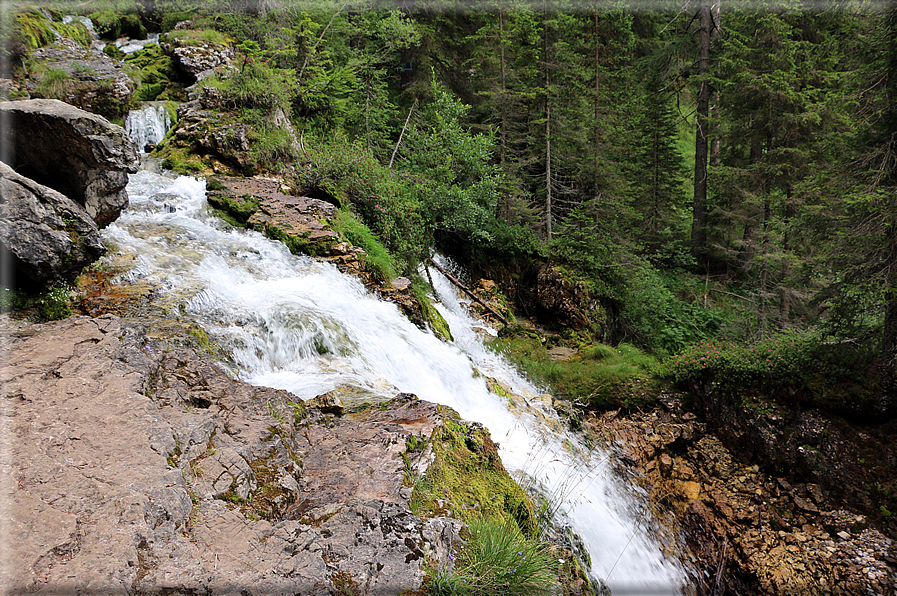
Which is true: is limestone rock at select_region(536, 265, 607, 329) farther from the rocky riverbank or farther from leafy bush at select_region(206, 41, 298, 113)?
leafy bush at select_region(206, 41, 298, 113)

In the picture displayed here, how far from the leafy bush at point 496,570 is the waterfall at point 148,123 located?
1409cm

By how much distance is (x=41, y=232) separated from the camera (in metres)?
4.54

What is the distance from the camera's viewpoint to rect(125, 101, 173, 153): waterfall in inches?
475

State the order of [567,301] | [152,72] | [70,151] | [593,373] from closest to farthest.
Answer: [70,151] < [593,373] < [567,301] < [152,72]

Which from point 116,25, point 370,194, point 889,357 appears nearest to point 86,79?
point 370,194

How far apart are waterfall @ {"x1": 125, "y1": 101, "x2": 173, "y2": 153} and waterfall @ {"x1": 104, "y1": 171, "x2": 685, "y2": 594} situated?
4010 mm

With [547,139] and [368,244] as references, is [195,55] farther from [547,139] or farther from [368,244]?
[547,139]

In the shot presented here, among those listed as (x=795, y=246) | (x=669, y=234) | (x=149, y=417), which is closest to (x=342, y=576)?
(x=149, y=417)

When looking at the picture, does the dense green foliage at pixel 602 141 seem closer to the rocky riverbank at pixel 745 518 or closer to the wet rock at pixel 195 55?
the wet rock at pixel 195 55

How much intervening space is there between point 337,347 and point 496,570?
4.42 metres

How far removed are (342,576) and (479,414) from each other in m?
4.70

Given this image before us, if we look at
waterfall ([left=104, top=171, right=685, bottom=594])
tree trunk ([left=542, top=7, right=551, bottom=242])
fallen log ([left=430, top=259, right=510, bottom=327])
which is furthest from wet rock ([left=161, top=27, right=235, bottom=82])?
tree trunk ([left=542, top=7, right=551, bottom=242])

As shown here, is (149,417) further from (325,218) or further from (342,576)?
(325,218)

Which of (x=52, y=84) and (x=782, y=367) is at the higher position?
(x=52, y=84)
